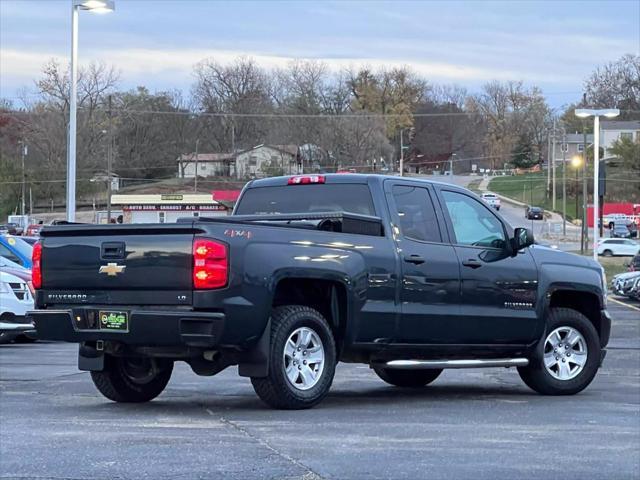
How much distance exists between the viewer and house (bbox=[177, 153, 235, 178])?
Result: 87.4 m

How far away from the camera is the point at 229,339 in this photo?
7953 millimetres

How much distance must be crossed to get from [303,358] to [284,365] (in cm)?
27

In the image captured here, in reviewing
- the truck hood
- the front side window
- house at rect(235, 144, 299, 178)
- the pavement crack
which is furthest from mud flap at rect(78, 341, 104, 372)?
house at rect(235, 144, 299, 178)

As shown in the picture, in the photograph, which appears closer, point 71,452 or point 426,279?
point 71,452

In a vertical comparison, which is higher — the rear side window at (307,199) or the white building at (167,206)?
the white building at (167,206)

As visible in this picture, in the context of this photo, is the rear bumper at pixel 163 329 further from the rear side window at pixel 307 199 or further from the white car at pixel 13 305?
the white car at pixel 13 305

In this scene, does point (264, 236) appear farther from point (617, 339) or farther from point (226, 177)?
point (226, 177)

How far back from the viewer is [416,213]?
9.73m

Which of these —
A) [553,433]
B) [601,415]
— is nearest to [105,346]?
[553,433]

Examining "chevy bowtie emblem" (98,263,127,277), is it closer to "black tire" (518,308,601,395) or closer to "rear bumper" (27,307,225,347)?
"rear bumper" (27,307,225,347)

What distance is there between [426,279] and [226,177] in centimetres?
7741

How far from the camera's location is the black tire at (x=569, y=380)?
10492 millimetres

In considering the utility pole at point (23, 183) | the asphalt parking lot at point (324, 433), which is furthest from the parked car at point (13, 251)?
the utility pole at point (23, 183)

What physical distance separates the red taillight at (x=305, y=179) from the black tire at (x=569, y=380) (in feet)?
8.80
